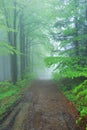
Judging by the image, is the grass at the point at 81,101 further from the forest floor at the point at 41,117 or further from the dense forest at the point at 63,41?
the forest floor at the point at 41,117

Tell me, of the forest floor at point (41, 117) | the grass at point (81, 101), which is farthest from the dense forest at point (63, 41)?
the forest floor at point (41, 117)

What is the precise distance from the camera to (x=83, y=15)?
19.5 m

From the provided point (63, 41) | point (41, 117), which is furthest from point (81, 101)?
point (63, 41)

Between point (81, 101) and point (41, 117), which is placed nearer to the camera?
point (41, 117)

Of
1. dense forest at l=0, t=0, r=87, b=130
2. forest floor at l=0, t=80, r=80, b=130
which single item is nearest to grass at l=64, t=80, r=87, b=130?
dense forest at l=0, t=0, r=87, b=130

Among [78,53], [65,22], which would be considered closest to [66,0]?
[65,22]

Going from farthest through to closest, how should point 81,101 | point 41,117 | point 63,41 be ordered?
point 63,41 → point 81,101 → point 41,117

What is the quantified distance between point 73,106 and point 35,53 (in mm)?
41572

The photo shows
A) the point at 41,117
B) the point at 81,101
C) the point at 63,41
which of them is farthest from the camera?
the point at 63,41

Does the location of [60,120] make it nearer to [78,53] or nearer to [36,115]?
[36,115]

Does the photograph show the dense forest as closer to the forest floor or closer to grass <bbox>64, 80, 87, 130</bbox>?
grass <bbox>64, 80, 87, 130</bbox>

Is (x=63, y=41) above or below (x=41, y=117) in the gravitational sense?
above

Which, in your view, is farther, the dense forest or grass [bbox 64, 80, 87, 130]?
the dense forest

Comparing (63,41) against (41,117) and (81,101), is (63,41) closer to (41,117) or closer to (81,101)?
(81,101)
